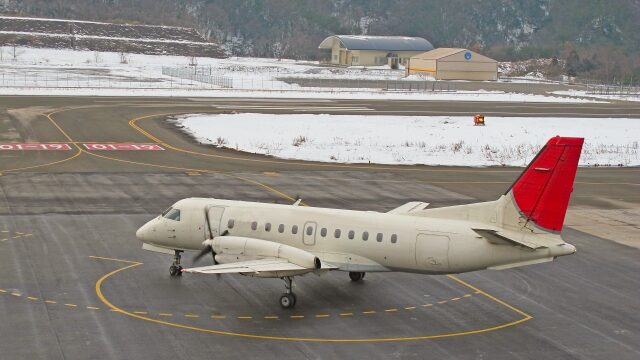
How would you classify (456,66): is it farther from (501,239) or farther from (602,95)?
(501,239)

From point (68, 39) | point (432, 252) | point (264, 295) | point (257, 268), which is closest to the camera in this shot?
point (257, 268)

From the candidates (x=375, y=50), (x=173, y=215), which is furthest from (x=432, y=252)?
(x=375, y=50)

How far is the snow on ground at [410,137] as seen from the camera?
61.9m

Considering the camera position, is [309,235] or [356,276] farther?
[356,276]

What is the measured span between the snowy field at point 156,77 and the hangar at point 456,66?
4.64 m

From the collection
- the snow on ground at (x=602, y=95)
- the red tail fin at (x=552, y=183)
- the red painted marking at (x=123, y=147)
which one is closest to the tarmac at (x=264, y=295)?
the red tail fin at (x=552, y=183)

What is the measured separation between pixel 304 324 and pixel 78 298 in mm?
7420

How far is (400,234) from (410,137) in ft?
145

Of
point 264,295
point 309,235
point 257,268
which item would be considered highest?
point 309,235

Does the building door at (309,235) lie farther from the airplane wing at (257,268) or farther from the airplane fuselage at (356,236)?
the airplane wing at (257,268)

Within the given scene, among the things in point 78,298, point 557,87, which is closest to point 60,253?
point 78,298

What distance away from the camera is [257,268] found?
2481 centimetres

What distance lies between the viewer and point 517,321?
25672 millimetres

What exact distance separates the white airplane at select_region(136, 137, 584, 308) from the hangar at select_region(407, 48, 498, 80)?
131m
